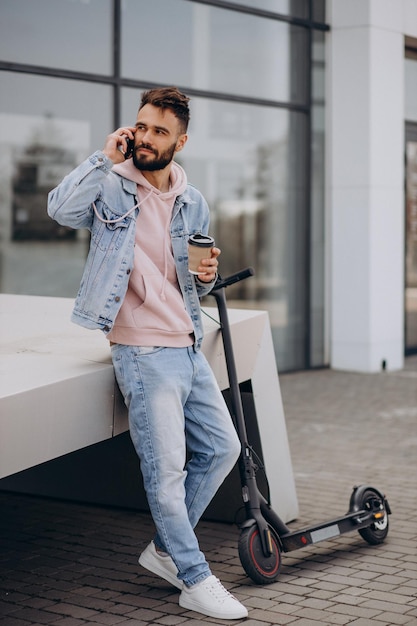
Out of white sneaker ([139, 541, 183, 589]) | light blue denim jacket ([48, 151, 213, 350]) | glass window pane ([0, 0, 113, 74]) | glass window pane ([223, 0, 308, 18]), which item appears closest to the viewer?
light blue denim jacket ([48, 151, 213, 350])

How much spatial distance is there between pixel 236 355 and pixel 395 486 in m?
1.92

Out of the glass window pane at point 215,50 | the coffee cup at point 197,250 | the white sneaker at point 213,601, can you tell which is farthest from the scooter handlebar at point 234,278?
the glass window pane at point 215,50

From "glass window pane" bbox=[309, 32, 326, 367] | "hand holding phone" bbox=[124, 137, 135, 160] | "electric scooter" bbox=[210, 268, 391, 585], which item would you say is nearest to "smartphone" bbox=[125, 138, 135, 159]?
"hand holding phone" bbox=[124, 137, 135, 160]

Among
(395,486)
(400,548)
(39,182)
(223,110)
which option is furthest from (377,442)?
(223,110)

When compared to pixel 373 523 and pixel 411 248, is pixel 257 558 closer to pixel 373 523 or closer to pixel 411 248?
pixel 373 523

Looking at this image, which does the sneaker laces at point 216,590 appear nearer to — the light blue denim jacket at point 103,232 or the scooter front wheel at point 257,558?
the scooter front wheel at point 257,558

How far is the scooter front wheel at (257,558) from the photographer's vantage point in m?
4.27

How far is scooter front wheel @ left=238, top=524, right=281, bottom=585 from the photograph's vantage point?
14.0ft

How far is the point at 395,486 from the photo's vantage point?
20.8 ft

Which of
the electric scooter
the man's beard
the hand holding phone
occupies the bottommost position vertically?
the electric scooter

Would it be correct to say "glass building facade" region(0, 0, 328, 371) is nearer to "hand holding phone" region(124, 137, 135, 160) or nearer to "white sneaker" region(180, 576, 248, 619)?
"hand holding phone" region(124, 137, 135, 160)

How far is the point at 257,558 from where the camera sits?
4332 mm

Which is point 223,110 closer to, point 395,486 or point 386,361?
point 386,361

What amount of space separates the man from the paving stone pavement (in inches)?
11.3
